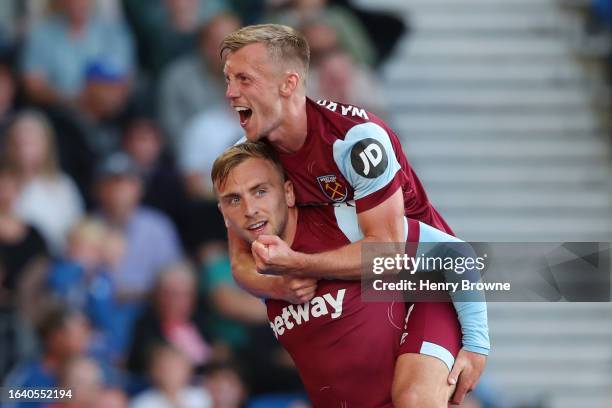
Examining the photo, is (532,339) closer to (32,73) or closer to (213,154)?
(213,154)

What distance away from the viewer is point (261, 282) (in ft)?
18.4

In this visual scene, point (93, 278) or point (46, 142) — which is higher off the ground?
point (46, 142)

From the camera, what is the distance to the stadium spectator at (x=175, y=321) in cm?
870

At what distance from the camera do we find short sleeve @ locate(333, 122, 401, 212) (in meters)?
5.27

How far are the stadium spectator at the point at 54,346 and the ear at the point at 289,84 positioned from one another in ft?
10.9

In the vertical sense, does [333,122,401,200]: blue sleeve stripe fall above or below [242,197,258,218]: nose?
above

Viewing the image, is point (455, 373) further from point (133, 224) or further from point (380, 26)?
point (380, 26)

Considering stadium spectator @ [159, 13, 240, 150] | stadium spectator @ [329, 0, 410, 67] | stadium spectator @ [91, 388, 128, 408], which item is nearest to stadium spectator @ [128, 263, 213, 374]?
stadium spectator @ [91, 388, 128, 408]

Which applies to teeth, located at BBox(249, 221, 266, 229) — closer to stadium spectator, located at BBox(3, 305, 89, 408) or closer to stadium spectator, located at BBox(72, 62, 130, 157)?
stadium spectator, located at BBox(3, 305, 89, 408)

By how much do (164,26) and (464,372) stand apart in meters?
5.04

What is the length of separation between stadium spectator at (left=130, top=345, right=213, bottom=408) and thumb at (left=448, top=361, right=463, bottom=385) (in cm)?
A: 331

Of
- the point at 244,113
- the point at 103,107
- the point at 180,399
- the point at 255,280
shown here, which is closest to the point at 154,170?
the point at 103,107

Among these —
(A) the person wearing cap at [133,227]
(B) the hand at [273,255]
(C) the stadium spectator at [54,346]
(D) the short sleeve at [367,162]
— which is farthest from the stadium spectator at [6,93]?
(D) the short sleeve at [367,162]

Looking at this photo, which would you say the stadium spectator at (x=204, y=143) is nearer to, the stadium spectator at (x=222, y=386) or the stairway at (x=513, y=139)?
the stadium spectator at (x=222, y=386)
